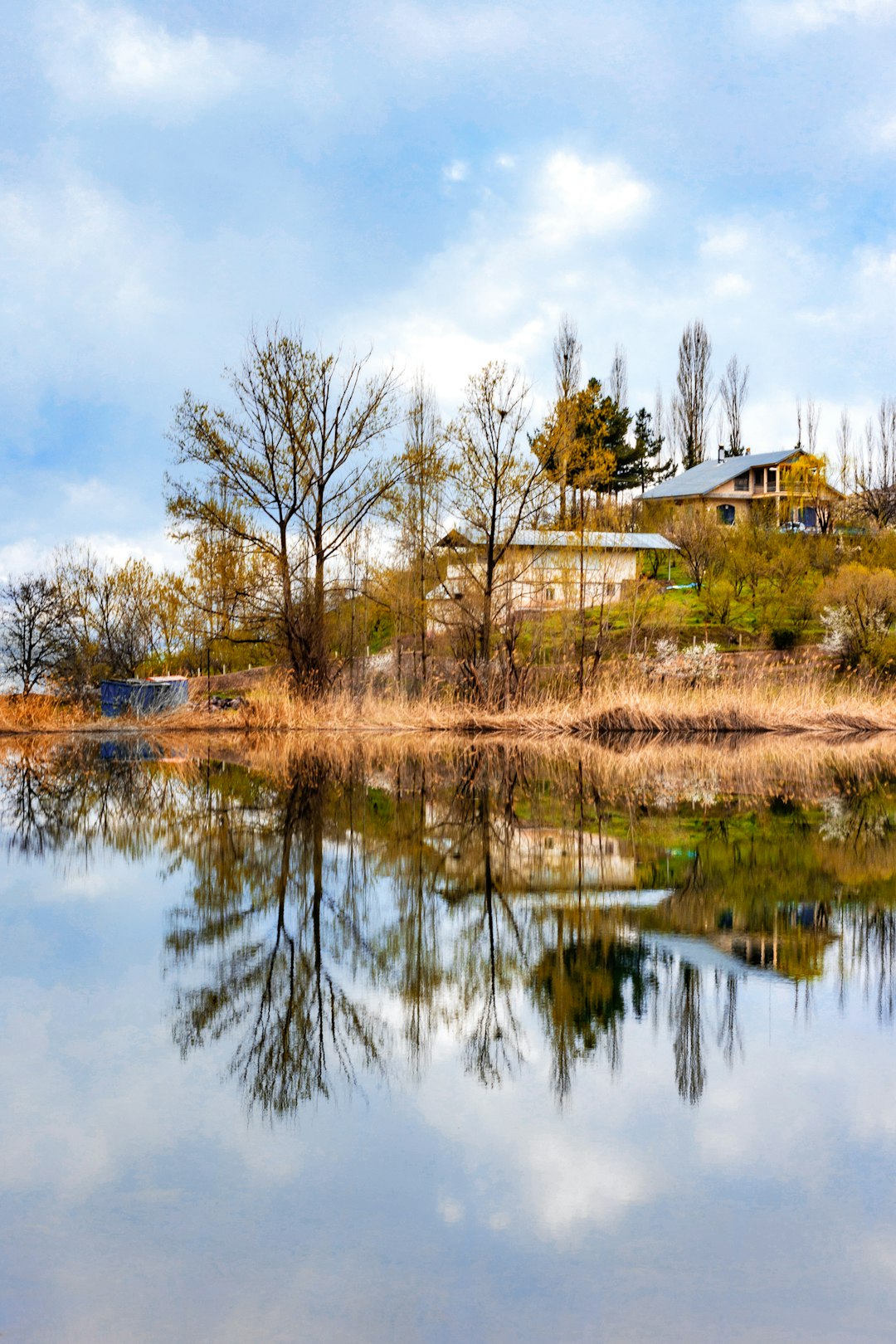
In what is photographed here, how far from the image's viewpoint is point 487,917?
6020 millimetres

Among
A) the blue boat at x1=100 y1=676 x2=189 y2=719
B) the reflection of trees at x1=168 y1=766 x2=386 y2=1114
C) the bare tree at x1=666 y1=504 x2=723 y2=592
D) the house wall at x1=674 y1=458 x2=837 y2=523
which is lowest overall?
the reflection of trees at x1=168 y1=766 x2=386 y2=1114

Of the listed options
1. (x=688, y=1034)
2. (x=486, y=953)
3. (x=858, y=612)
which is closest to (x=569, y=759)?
(x=486, y=953)

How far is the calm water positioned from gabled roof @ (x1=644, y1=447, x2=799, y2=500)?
195ft

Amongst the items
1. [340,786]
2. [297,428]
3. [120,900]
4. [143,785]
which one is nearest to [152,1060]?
[120,900]

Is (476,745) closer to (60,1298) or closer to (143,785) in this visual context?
(143,785)

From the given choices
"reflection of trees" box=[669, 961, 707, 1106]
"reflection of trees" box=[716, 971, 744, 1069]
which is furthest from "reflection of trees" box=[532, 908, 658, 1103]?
"reflection of trees" box=[716, 971, 744, 1069]

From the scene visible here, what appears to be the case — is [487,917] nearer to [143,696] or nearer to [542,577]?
[542,577]

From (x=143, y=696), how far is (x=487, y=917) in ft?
68.2

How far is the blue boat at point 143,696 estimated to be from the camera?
25.6 metres

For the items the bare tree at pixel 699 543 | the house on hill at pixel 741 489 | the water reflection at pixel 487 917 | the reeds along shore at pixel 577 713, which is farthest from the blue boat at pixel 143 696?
the house on hill at pixel 741 489

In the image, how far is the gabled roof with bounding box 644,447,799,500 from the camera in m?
64.6

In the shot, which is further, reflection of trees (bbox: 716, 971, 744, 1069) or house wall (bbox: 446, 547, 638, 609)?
house wall (bbox: 446, 547, 638, 609)

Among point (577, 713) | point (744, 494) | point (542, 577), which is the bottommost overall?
point (577, 713)

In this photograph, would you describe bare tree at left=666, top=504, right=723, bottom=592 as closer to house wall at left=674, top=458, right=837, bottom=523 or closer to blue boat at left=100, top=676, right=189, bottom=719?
house wall at left=674, top=458, right=837, bottom=523
